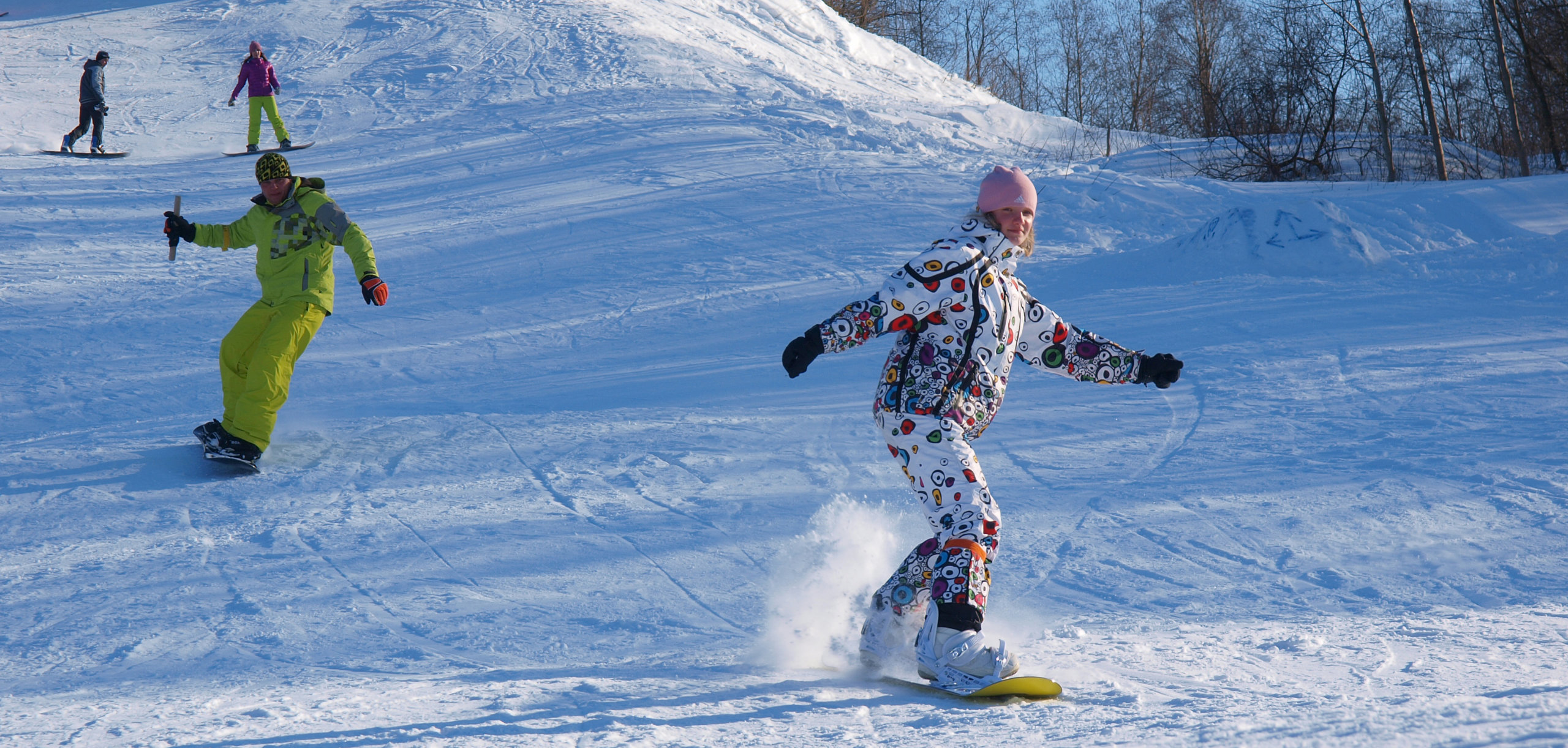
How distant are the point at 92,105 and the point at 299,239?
10.4m

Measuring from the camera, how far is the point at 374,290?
4.88m

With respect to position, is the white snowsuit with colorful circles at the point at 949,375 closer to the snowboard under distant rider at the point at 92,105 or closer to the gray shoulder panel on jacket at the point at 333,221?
the gray shoulder panel on jacket at the point at 333,221

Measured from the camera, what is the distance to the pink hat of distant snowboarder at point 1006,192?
9.81 ft

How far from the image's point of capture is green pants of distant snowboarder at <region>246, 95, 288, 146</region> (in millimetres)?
13289

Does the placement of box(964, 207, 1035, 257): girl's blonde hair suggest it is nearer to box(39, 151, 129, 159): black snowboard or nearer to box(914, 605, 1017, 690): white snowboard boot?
box(914, 605, 1017, 690): white snowboard boot

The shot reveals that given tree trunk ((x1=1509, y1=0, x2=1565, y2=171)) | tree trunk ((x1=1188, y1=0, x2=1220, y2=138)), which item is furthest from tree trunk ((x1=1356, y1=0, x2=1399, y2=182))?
tree trunk ((x1=1188, y1=0, x2=1220, y2=138))

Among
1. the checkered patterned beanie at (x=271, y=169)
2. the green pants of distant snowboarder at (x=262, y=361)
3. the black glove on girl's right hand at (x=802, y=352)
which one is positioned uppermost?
the checkered patterned beanie at (x=271, y=169)

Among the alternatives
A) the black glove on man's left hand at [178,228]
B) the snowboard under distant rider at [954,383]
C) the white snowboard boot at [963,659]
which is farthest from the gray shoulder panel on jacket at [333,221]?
the white snowboard boot at [963,659]

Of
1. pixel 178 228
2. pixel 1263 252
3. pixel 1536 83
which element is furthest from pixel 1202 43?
pixel 178 228

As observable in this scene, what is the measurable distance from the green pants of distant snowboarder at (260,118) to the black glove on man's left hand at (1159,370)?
12722 mm

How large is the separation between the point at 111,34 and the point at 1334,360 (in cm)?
2007

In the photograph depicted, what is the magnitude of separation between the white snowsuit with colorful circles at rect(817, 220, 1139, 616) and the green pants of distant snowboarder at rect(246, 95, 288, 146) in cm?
1250

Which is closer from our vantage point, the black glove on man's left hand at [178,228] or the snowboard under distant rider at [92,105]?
the black glove on man's left hand at [178,228]

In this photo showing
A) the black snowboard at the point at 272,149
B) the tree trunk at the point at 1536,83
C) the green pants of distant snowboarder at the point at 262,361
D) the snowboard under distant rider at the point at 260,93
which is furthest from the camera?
Answer: the tree trunk at the point at 1536,83
